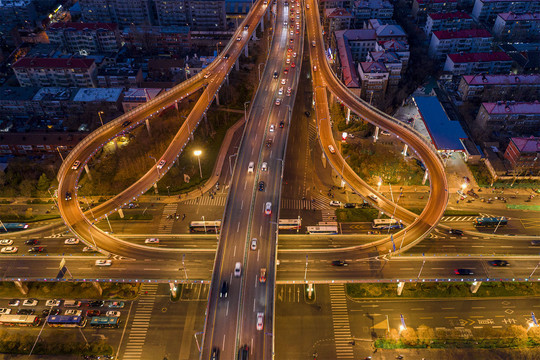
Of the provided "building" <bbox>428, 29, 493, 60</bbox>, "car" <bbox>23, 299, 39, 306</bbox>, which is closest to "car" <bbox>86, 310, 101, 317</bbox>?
"car" <bbox>23, 299, 39, 306</bbox>

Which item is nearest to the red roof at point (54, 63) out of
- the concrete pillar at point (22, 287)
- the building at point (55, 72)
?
the building at point (55, 72)

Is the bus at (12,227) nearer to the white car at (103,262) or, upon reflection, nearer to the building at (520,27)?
the white car at (103,262)

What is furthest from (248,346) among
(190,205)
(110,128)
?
(110,128)

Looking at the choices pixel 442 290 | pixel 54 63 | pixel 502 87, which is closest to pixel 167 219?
pixel 442 290

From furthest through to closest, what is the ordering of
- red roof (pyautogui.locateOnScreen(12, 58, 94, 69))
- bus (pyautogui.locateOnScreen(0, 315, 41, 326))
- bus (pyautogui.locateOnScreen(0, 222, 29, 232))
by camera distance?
red roof (pyautogui.locateOnScreen(12, 58, 94, 69))
bus (pyautogui.locateOnScreen(0, 222, 29, 232))
bus (pyautogui.locateOnScreen(0, 315, 41, 326))

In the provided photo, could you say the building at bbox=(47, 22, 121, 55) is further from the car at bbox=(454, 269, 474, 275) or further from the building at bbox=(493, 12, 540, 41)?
the building at bbox=(493, 12, 540, 41)
